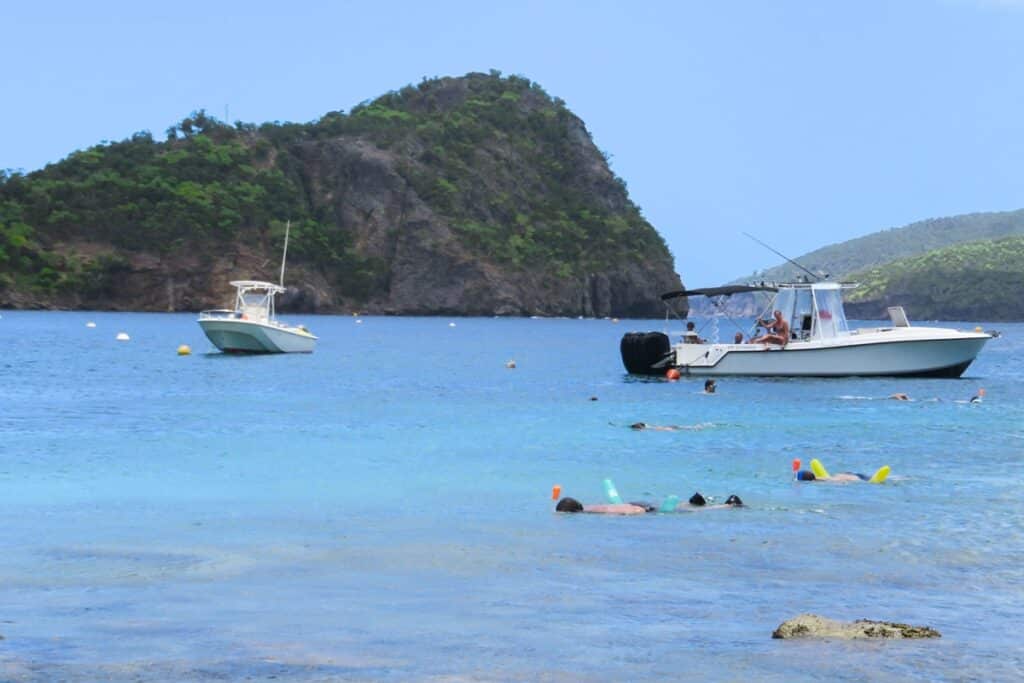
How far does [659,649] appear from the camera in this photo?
13117mm

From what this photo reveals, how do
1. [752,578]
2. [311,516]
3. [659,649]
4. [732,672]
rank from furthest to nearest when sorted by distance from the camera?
[311,516] < [752,578] < [659,649] < [732,672]

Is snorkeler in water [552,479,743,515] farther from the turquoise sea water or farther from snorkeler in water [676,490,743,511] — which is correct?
the turquoise sea water

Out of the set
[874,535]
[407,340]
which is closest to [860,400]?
[874,535]

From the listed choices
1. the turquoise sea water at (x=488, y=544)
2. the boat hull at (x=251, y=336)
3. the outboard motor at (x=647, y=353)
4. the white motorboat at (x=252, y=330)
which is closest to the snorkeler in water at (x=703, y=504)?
the turquoise sea water at (x=488, y=544)

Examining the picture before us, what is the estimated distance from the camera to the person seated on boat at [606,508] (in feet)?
72.6

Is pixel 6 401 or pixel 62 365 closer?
pixel 6 401

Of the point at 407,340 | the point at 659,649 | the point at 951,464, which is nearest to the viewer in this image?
the point at 659,649

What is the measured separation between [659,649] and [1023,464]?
19.8 metres

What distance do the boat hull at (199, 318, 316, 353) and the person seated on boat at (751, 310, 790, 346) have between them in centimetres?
3051

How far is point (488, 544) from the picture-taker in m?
19.4

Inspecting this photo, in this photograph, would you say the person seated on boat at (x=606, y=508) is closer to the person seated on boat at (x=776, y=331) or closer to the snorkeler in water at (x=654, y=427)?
the snorkeler in water at (x=654, y=427)

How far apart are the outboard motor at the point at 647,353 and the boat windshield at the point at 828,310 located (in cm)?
750

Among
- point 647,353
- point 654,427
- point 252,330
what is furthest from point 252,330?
point 654,427

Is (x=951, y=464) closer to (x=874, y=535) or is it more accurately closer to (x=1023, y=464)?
(x=1023, y=464)
